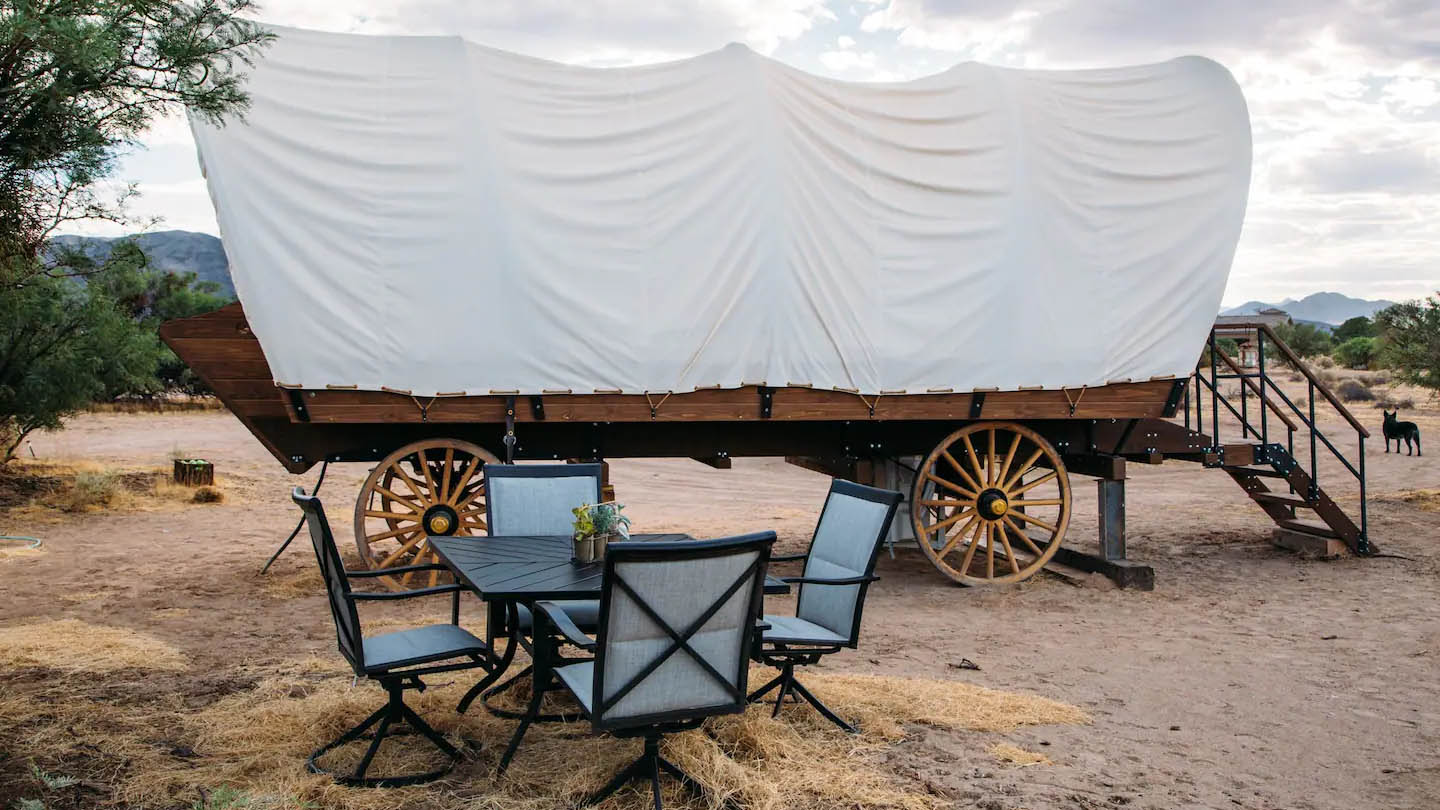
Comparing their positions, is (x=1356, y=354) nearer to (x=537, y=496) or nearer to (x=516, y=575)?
(x=537, y=496)

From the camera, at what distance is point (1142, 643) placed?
6273 mm

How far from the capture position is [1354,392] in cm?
2544

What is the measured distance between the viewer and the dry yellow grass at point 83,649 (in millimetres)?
5152

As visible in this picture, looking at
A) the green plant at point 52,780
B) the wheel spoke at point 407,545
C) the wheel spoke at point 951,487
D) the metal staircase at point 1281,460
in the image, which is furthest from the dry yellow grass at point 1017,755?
the metal staircase at point 1281,460

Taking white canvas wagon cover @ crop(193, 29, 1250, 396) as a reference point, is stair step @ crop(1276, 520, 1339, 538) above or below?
below

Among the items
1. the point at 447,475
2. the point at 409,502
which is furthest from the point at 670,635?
the point at 409,502

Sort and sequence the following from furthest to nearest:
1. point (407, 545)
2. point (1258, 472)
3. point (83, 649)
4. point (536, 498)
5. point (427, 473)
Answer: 1. point (1258, 472)
2. point (427, 473)
3. point (407, 545)
4. point (83, 649)
5. point (536, 498)

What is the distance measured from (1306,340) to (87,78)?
44.5 meters

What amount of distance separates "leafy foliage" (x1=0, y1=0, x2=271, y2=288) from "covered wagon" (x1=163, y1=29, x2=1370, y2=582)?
2702mm

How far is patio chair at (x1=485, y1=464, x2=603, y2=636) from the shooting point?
5.17 m

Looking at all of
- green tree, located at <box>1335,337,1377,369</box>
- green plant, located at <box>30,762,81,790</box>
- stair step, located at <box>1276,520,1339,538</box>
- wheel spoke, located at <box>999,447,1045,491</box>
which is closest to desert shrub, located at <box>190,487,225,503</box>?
wheel spoke, located at <box>999,447,1045,491</box>

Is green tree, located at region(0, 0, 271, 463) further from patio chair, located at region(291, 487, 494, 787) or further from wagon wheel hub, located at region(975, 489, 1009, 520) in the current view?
wagon wheel hub, located at region(975, 489, 1009, 520)

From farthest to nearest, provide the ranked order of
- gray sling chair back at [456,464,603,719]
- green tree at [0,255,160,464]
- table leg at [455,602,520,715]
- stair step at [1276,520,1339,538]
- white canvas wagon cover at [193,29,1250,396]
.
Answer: green tree at [0,255,160,464], stair step at [1276,520,1339,538], white canvas wagon cover at [193,29,1250,396], gray sling chair back at [456,464,603,719], table leg at [455,602,520,715]

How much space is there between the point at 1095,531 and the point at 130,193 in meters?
8.95
